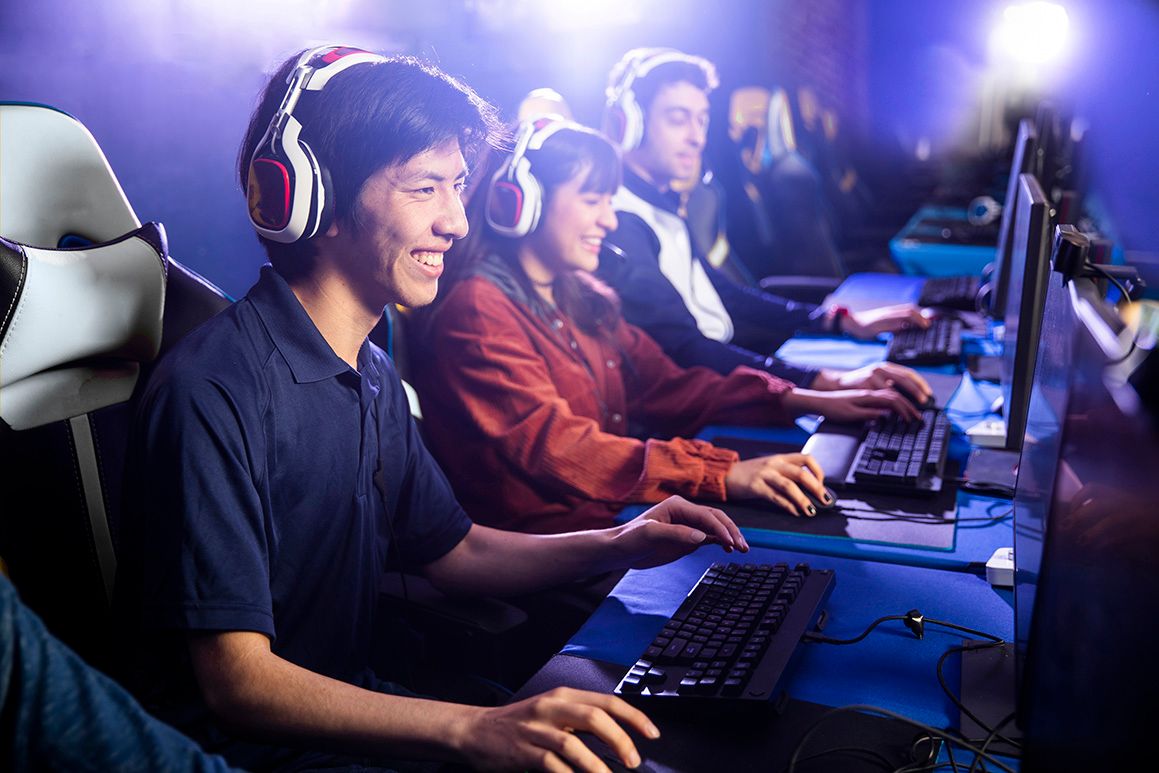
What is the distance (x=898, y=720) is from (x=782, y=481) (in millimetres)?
582

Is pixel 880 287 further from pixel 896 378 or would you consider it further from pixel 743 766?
pixel 743 766

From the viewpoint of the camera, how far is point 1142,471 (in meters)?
0.59

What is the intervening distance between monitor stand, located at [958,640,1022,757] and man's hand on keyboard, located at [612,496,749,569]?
310mm

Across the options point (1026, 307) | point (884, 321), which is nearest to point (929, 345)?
point (884, 321)

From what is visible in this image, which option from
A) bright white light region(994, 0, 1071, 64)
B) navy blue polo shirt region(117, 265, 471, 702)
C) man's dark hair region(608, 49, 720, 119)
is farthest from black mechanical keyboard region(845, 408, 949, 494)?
bright white light region(994, 0, 1071, 64)

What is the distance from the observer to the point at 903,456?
1.70 m

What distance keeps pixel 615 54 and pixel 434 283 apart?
2425 millimetres

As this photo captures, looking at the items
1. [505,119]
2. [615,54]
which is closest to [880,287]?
[615,54]

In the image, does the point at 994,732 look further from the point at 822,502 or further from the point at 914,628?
the point at 822,502

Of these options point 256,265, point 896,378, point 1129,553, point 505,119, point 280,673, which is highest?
point 505,119

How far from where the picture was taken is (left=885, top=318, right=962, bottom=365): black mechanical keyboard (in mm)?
2467

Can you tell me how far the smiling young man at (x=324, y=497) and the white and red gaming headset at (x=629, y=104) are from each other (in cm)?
152

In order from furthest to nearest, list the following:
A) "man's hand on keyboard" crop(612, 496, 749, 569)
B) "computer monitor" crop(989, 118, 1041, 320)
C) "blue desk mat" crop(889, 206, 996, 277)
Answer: "blue desk mat" crop(889, 206, 996, 277)
"computer monitor" crop(989, 118, 1041, 320)
"man's hand on keyboard" crop(612, 496, 749, 569)

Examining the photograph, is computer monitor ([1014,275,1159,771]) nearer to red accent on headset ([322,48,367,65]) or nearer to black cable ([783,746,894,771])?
black cable ([783,746,894,771])
